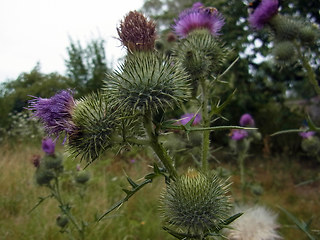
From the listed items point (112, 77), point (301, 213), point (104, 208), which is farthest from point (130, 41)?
point (301, 213)

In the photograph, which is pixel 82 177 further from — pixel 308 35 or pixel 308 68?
pixel 308 35

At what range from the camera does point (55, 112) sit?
5.58 ft

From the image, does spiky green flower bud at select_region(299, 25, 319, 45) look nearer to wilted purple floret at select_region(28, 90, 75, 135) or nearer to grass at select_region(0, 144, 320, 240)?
grass at select_region(0, 144, 320, 240)

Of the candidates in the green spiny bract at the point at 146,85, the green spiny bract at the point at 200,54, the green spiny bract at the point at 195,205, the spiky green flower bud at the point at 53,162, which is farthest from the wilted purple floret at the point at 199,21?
the spiky green flower bud at the point at 53,162

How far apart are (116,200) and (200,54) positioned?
467 cm

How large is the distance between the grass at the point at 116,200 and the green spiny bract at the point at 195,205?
0.83m

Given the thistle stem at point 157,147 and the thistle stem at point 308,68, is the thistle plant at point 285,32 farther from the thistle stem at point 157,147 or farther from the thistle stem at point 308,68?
the thistle stem at point 157,147

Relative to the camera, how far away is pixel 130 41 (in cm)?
182

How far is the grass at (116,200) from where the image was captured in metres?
4.70

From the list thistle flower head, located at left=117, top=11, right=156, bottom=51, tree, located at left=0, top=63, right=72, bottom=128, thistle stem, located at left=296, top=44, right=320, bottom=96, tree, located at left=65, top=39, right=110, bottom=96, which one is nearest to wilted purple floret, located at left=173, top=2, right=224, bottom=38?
thistle stem, located at left=296, top=44, right=320, bottom=96

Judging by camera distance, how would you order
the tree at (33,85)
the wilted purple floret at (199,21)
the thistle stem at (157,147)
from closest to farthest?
the thistle stem at (157,147) → the wilted purple floret at (199,21) → the tree at (33,85)

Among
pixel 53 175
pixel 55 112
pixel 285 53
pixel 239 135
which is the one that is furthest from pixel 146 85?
pixel 239 135

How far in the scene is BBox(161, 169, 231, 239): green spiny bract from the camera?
1.62 metres

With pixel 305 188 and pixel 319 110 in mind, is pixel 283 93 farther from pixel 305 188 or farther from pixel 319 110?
pixel 305 188
